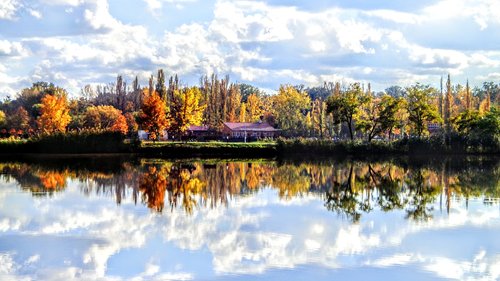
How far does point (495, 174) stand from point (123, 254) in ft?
96.4

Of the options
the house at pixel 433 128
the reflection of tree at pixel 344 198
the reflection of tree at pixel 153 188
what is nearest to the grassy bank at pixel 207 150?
the reflection of tree at pixel 153 188

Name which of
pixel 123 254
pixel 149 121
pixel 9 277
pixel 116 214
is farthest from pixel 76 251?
pixel 149 121

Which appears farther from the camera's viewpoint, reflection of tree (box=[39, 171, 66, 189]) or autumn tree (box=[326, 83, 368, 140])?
autumn tree (box=[326, 83, 368, 140])

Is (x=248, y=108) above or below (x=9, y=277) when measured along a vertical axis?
above

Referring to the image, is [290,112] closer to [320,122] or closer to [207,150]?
[320,122]

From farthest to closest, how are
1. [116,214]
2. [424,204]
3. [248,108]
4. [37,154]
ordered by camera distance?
1. [248,108]
2. [37,154]
3. [424,204]
4. [116,214]

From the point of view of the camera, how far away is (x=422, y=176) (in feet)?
124

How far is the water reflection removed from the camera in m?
25.2

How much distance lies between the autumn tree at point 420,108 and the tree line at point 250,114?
108 millimetres

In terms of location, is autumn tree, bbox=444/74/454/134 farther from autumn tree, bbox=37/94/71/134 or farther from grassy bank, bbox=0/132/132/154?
autumn tree, bbox=37/94/71/134

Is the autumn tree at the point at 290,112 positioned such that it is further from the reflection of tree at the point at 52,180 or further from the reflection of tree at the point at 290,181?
the reflection of tree at the point at 52,180

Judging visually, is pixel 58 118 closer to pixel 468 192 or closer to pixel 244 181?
pixel 244 181

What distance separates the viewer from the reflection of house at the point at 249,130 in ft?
324

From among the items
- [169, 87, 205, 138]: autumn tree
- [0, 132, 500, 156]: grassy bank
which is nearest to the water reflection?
[0, 132, 500, 156]: grassy bank
